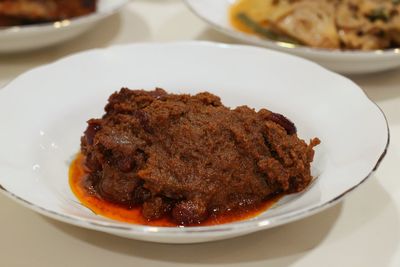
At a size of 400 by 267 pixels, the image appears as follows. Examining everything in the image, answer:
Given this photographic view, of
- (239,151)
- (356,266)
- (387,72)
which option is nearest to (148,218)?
(239,151)

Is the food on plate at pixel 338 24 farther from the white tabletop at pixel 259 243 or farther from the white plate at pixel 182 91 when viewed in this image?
the white tabletop at pixel 259 243

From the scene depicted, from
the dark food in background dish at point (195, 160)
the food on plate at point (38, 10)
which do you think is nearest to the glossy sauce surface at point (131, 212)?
the dark food in background dish at point (195, 160)

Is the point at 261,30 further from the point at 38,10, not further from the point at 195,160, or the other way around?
the point at 195,160

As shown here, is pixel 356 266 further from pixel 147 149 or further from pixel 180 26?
pixel 180 26

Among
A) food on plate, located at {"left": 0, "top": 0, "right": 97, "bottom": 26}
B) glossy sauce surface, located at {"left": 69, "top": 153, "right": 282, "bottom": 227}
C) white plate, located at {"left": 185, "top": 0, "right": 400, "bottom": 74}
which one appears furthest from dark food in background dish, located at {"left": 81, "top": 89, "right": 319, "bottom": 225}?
food on plate, located at {"left": 0, "top": 0, "right": 97, "bottom": 26}

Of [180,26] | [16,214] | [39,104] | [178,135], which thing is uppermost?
[178,135]
